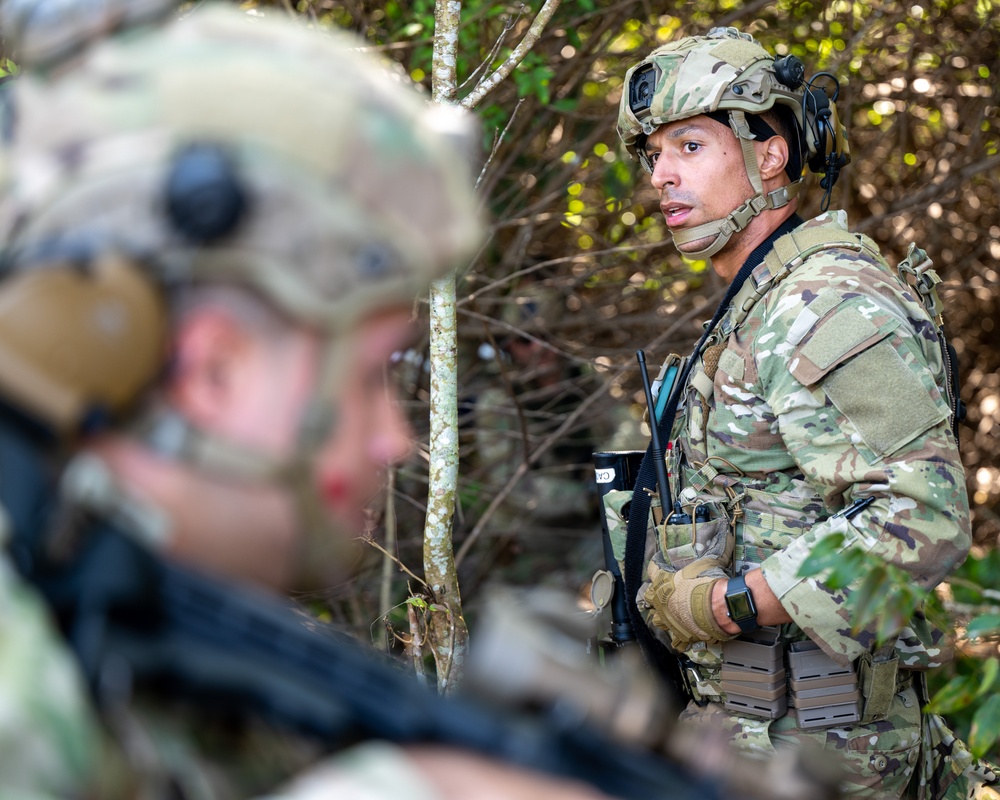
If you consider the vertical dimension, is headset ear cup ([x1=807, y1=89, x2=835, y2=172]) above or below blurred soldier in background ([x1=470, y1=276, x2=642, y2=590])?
above

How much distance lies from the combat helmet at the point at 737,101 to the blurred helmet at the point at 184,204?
6.36 ft

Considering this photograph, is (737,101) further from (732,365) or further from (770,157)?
(732,365)

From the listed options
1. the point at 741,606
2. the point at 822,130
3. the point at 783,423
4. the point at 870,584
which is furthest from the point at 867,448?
the point at 822,130

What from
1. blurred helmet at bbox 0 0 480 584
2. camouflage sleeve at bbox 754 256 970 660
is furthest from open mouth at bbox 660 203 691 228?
blurred helmet at bbox 0 0 480 584

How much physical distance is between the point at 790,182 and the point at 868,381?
2.60 feet

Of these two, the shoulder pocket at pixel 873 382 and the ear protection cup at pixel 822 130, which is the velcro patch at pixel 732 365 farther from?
the ear protection cup at pixel 822 130

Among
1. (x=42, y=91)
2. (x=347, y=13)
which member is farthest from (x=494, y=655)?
(x=347, y=13)

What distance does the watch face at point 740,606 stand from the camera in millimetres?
2414

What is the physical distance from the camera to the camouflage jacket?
232cm

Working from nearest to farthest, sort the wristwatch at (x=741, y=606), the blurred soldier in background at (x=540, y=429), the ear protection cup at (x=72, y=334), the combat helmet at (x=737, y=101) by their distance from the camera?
1. the ear protection cup at (x=72, y=334)
2. the wristwatch at (x=741, y=606)
3. the combat helmet at (x=737, y=101)
4. the blurred soldier in background at (x=540, y=429)

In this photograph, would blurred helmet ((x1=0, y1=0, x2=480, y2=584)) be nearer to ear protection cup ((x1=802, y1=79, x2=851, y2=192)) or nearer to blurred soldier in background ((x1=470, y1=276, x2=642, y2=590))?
ear protection cup ((x1=802, y1=79, x2=851, y2=192))

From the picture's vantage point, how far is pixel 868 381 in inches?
92.0

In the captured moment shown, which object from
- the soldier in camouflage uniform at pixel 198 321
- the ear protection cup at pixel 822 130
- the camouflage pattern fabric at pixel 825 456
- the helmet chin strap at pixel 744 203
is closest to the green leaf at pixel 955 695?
the camouflage pattern fabric at pixel 825 456

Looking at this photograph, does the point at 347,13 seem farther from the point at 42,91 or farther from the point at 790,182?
the point at 42,91
